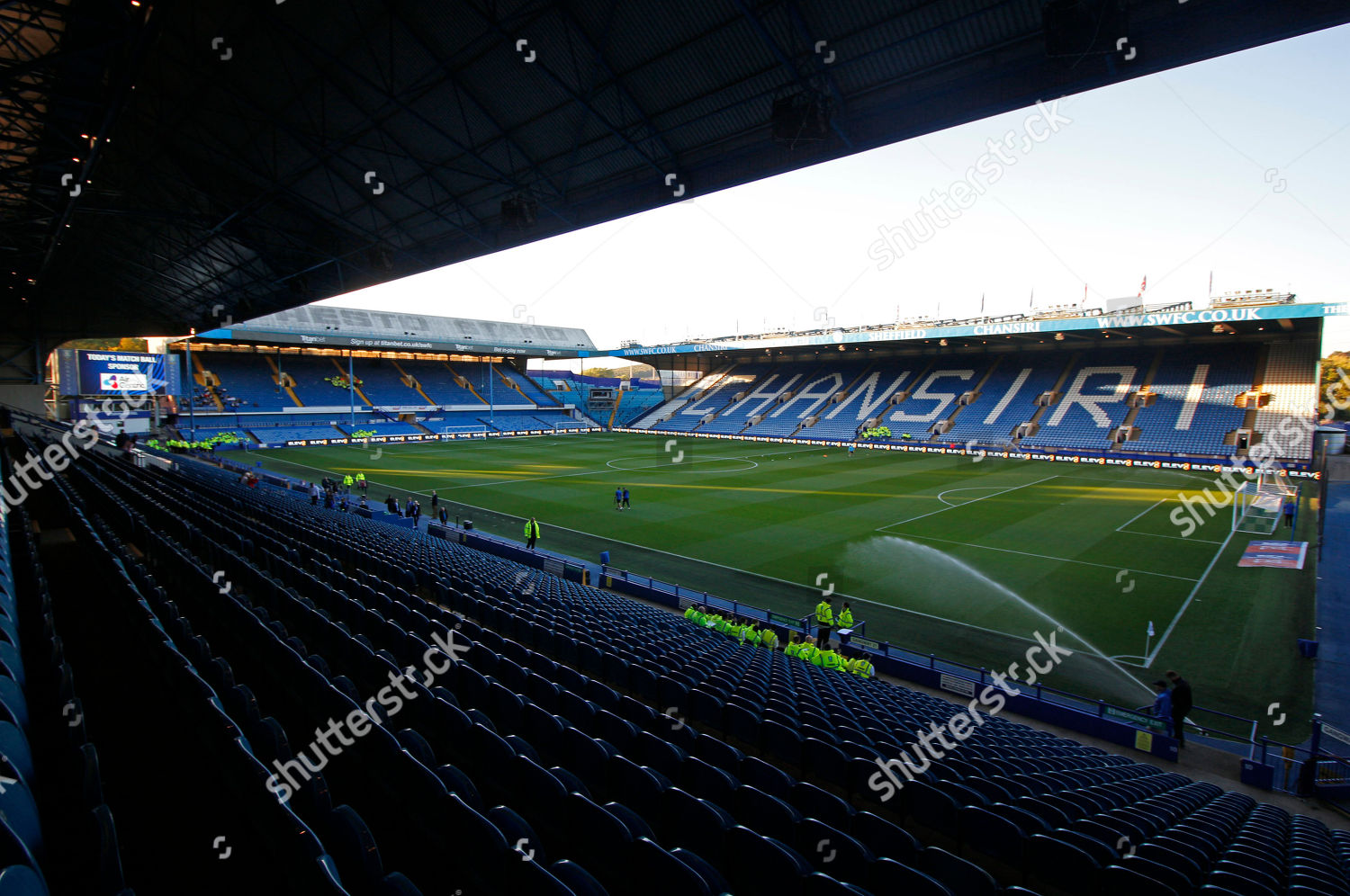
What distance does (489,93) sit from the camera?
11672 mm

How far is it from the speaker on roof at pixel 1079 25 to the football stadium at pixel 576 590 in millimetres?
56

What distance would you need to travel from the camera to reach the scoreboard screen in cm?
3662

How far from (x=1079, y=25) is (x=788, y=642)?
1068 cm

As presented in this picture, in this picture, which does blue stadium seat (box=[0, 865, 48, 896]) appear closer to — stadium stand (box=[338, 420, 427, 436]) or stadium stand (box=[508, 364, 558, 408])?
stadium stand (box=[338, 420, 427, 436])

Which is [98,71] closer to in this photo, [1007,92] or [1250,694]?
[1007,92]

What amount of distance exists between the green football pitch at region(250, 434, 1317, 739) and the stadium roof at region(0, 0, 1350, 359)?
10260mm

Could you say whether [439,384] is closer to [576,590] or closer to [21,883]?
[576,590]

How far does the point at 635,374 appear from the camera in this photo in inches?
4764

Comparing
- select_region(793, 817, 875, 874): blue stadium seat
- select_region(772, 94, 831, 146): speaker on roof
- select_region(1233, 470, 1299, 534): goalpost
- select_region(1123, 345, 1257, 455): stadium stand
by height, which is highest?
select_region(772, 94, 831, 146): speaker on roof

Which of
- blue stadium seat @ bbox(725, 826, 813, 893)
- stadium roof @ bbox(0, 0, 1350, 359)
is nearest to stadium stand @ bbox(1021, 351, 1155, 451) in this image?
stadium roof @ bbox(0, 0, 1350, 359)

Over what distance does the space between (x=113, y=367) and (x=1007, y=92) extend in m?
49.2

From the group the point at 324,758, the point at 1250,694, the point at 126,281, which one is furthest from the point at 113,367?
the point at 1250,694

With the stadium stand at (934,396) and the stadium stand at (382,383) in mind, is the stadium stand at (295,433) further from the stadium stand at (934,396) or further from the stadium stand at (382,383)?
the stadium stand at (934,396)

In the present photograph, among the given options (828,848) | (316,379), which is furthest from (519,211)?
(316,379)
